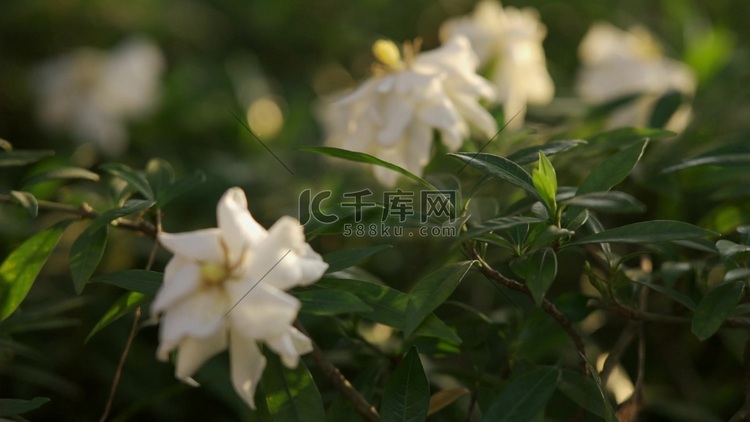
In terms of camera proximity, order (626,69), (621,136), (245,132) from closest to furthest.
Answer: (621,136) → (626,69) → (245,132)

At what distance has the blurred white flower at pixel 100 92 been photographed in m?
1.78

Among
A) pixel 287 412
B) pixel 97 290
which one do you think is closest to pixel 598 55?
pixel 97 290

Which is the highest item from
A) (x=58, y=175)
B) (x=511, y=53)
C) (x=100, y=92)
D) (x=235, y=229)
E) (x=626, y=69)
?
(x=235, y=229)

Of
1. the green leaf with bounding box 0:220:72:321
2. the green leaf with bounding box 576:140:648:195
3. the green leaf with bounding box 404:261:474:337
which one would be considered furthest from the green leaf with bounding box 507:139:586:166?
the green leaf with bounding box 0:220:72:321

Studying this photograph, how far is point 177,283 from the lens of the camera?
631 millimetres

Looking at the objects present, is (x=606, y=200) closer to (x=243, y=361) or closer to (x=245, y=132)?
(x=243, y=361)

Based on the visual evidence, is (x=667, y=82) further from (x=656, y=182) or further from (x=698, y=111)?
(x=656, y=182)

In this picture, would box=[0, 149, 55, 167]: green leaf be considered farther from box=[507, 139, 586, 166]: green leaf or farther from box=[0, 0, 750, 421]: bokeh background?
box=[507, 139, 586, 166]: green leaf

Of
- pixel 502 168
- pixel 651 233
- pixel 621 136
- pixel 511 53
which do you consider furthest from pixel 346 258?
pixel 511 53

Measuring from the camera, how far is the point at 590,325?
1.15m

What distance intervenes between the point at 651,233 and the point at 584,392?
0.52 feet

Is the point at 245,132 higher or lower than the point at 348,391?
lower

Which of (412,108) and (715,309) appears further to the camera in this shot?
(412,108)

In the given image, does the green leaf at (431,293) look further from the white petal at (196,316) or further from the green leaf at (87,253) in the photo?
the green leaf at (87,253)
